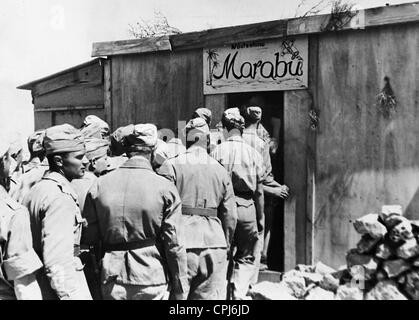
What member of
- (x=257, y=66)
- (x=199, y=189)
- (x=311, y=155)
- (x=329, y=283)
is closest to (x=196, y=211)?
(x=199, y=189)

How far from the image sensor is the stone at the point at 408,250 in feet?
14.4

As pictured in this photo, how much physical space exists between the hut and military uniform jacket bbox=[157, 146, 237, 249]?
175cm

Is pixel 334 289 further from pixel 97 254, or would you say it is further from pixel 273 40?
pixel 273 40

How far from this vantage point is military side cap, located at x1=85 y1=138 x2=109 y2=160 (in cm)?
550

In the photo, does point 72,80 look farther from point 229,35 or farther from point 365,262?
point 365,262

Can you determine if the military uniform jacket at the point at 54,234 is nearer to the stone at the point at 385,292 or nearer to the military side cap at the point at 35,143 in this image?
the military side cap at the point at 35,143

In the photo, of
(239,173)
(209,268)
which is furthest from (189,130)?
(209,268)

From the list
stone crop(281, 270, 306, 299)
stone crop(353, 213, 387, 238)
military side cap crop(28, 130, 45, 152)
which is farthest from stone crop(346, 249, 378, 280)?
military side cap crop(28, 130, 45, 152)

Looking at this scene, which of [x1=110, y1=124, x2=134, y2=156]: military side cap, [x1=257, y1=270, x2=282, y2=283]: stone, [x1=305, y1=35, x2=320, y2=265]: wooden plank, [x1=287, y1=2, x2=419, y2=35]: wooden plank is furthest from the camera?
[x1=257, y1=270, x2=282, y2=283]: stone

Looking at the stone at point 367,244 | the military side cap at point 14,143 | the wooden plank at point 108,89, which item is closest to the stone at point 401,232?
the stone at point 367,244

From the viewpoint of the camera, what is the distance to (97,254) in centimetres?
435

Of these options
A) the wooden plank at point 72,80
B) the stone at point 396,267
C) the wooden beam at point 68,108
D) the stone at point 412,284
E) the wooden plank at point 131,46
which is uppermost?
the wooden plank at point 131,46

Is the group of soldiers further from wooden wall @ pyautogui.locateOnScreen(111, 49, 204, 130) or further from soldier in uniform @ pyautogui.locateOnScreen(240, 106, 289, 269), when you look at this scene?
wooden wall @ pyautogui.locateOnScreen(111, 49, 204, 130)

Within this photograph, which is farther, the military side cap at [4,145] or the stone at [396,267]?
the stone at [396,267]
